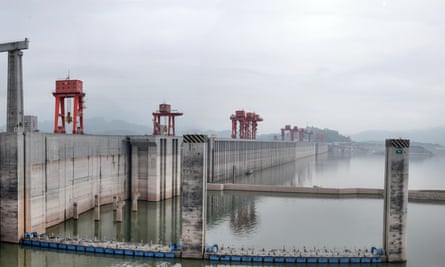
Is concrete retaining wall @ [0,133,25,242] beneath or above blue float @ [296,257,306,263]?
above

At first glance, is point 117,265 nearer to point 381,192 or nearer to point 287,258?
point 287,258

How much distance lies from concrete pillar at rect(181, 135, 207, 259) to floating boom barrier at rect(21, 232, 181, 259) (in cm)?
149

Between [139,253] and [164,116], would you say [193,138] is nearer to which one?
[139,253]

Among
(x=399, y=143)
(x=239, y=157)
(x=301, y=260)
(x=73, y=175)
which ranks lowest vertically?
(x=301, y=260)

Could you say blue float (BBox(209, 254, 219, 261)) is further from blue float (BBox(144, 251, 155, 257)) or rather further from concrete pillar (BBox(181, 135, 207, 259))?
blue float (BBox(144, 251, 155, 257))

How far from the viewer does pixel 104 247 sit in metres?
30.0

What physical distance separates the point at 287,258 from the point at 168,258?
9.63 meters

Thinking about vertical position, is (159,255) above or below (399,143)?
below

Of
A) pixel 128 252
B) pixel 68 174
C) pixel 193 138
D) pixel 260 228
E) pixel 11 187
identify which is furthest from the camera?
pixel 68 174

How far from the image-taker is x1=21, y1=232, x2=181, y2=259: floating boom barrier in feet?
95.8

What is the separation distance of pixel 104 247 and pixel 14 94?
837 inches

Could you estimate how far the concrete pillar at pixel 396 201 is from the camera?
2873 cm

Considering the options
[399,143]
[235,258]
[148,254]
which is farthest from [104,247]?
[399,143]

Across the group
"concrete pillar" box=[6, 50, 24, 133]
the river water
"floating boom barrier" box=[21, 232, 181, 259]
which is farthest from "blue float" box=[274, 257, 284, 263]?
"concrete pillar" box=[6, 50, 24, 133]
